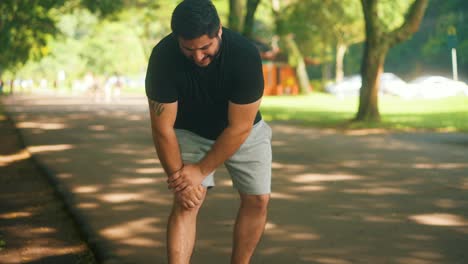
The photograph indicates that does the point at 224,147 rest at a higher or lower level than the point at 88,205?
higher

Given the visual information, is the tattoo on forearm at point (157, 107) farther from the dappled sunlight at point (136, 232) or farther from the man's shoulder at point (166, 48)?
the dappled sunlight at point (136, 232)

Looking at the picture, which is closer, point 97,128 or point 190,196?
point 190,196

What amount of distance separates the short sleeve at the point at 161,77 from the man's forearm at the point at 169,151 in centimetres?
20

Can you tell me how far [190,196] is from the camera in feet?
12.4

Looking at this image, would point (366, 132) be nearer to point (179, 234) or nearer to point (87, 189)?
point (87, 189)

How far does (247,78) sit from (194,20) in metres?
0.44

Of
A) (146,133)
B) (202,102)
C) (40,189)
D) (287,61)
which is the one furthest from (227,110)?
(287,61)

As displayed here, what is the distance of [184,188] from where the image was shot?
3768mm

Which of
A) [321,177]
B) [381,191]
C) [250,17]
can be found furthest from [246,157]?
[250,17]

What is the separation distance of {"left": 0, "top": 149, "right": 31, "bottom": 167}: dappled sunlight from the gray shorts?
7.89 meters

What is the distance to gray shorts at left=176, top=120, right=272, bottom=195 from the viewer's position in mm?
3895

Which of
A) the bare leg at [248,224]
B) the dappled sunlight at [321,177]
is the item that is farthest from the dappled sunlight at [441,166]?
the bare leg at [248,224]

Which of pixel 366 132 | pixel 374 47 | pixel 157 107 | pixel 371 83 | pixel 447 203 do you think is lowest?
pixel 366 132

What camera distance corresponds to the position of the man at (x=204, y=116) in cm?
340
